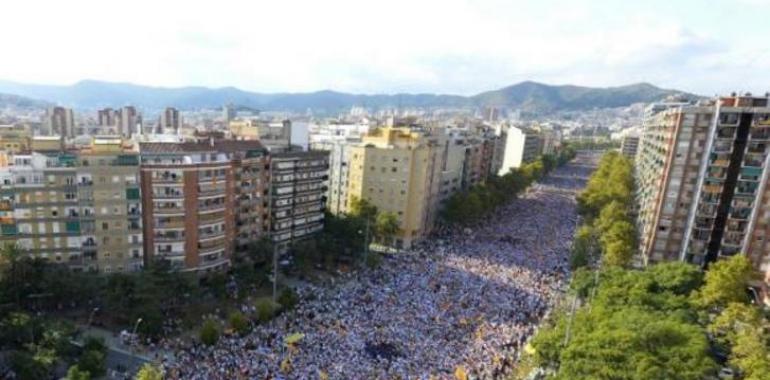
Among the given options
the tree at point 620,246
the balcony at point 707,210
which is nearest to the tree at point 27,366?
the tree at point 620,246

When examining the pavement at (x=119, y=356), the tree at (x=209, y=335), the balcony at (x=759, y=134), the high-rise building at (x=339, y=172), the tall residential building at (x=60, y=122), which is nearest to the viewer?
the pavement at (x=119, y=356)

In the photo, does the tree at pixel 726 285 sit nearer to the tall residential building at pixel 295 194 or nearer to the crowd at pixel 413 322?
the crowd at pixel 413 322

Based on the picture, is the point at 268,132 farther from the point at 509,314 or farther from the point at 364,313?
the point at 509,314

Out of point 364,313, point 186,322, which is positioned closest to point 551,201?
point 364,313

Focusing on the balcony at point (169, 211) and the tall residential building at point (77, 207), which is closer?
the tall residential building at point (77, 207)

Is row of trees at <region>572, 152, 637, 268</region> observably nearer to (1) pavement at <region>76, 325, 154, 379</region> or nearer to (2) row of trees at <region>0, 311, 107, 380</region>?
(1) pavement at <region>76, 325, 154, 379</region>

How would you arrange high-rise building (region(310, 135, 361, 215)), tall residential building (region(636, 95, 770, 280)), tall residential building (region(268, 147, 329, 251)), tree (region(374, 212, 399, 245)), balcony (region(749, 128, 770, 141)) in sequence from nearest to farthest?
balcony (region(749, 128, 770, 141)), tall residential building (region(636, 95, 770, 280)), tall residential building (region(268, 147, 329, 251)), tree (region(374, 212, 399, 245)), high-rise building (region(310, 135, 361, 215))

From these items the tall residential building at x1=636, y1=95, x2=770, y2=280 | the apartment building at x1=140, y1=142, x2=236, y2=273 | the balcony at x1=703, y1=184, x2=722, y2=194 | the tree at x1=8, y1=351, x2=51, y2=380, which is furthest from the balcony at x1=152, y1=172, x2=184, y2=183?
the balcony at x1=703, y1=184, x2=722, y2=194

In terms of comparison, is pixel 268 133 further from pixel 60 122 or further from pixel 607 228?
pixel 60 122
